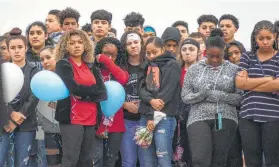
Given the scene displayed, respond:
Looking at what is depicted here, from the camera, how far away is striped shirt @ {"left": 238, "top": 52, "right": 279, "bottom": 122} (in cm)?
579

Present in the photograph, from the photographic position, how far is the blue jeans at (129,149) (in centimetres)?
656

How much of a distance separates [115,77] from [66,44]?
2.57 feet

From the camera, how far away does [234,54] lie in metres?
6.99

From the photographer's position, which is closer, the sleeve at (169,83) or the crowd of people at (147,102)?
the crowd of people at (147,102)

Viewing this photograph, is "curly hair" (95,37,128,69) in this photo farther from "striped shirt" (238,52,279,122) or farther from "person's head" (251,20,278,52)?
"person's head" (251,20,278,52)

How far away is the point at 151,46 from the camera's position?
21.9 feet

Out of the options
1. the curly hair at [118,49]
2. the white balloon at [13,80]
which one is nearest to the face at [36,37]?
Result: the curly hair at [118,49]

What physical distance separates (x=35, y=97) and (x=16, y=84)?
13.9 inches

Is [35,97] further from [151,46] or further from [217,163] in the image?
[217,163]

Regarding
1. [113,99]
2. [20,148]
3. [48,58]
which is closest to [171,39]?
[113,99]

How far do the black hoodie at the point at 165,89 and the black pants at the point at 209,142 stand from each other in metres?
0.55

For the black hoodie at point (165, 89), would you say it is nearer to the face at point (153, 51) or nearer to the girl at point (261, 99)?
the face at point (153, 51)

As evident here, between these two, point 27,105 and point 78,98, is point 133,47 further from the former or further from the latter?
point 27,105

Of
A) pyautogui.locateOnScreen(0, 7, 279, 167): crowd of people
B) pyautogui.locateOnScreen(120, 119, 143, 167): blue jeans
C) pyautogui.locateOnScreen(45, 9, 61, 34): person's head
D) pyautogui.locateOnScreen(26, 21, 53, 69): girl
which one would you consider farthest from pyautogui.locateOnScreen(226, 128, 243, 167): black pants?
pyautogui.locateOnScreen(45, 9, 61, 34): person's head
